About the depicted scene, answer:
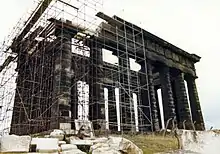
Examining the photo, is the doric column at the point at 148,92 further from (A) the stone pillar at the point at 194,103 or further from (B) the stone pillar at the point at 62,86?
(B) the stone pillar at the point at 62,86

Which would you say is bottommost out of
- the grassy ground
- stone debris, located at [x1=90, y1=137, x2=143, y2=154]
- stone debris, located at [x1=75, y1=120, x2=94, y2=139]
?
the grassy ground

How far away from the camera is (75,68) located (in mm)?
18984

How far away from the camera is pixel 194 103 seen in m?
25.3

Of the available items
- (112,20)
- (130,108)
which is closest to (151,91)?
(130,108)

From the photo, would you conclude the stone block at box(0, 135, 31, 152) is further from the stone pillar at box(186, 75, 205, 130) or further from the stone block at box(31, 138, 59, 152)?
the stone pillar at box(186, 75, 205, 130)

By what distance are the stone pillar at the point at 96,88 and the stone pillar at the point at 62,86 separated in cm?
228

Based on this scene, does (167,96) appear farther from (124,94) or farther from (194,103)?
(124,94)

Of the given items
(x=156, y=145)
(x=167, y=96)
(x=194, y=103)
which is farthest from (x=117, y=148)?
(x=194, y=103)

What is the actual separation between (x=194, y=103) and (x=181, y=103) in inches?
92.8

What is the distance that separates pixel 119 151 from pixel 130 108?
1157 cm

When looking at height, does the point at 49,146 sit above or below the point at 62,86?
below

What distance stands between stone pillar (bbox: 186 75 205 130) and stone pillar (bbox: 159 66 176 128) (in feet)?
12.4

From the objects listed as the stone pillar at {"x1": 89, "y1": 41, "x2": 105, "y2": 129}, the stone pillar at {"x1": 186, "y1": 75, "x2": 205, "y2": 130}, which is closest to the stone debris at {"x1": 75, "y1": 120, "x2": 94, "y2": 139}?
the stone pillar at {"x1": 89, "y1": 41, "x2": 105, "y2": 129}

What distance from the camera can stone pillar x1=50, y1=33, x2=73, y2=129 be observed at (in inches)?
571
